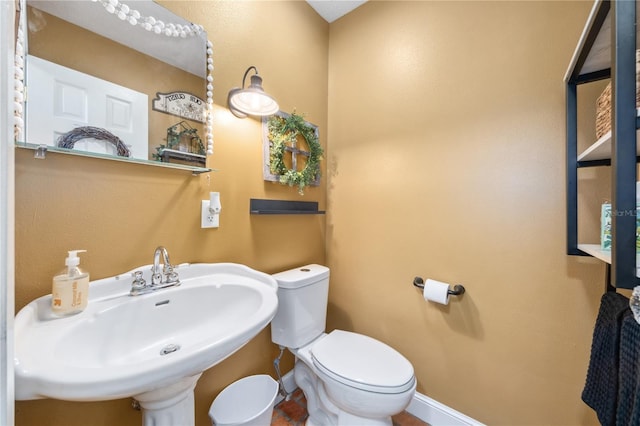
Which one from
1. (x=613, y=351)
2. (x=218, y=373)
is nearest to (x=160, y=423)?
(x=218, y=373)

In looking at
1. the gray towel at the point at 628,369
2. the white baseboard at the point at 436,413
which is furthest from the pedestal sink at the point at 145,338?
the white baseboard at the point at 436,413

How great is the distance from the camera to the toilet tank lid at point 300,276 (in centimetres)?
123

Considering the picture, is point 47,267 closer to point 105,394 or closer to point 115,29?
point 105,394

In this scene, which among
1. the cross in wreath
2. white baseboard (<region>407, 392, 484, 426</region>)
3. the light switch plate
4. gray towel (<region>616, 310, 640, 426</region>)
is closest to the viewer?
gray towel (<region>616, 310, 640, 426</region>)

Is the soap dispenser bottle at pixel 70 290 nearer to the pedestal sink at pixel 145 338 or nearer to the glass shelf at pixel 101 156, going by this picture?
the pedestal sink at pixel 145 338

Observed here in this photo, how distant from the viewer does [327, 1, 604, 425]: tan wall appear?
1.00m

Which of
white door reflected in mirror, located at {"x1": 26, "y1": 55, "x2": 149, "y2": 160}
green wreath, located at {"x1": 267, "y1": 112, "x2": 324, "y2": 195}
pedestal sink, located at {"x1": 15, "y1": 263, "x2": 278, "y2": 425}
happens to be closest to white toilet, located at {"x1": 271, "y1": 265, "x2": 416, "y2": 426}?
pedestal sink, located at {"x1": 15, "y1": 263, "x2": 278, "y2": 425}

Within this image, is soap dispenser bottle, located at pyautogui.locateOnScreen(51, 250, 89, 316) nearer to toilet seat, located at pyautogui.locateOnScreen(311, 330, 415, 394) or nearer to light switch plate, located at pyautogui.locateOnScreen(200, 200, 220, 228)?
light switch plate, located at pyautogui.locateOnScreen(200, 200, 220, 228)

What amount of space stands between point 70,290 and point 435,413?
165cm

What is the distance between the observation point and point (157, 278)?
887 mm

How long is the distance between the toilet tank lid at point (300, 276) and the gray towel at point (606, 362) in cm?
106

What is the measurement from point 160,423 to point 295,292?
0.66 metres

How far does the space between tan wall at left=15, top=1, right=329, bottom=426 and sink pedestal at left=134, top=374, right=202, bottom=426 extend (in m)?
0.23

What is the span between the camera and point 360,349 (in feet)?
3.93
